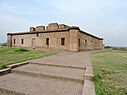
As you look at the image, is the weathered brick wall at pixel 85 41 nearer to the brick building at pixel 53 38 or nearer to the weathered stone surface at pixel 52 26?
the brick building at pixel 53 38

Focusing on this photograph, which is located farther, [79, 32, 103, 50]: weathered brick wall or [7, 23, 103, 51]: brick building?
[79, 32, 103, 50]: weathered brick wall

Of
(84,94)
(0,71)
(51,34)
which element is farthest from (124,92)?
(51,34)

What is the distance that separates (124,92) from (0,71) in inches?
182

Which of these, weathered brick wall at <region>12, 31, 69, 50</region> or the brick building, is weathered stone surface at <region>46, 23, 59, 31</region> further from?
weathered brick wall at <region>12, 31, 69, 50</region>

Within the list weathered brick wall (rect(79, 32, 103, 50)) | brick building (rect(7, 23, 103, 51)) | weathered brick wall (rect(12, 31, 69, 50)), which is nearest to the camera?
brick building (rect(7, 23, 103, 51))

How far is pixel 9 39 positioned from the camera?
30641mm

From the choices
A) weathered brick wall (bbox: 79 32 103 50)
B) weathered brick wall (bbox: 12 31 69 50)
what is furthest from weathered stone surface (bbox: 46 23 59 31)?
weathered brick wall (bbox: 79 32 103 50)

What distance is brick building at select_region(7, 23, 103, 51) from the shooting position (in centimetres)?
2033

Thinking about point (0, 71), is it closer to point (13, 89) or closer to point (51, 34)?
point (13, 89)

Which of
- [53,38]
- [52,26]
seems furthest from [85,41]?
[52,26]

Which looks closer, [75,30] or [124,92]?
[124,92]

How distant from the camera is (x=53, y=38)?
75.5 feet

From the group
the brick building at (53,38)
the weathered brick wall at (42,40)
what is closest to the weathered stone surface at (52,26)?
the brick building at (53,38)

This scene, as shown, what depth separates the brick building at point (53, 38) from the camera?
66.7 ft
